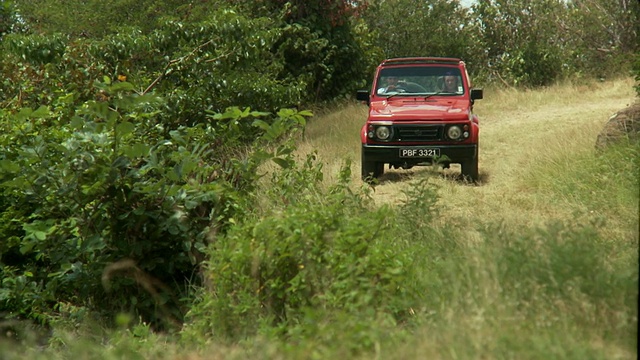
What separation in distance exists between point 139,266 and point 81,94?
481 cm

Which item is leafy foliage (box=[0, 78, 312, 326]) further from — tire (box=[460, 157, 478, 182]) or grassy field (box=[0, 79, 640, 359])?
tire (box=[460, 157, 478, 182])

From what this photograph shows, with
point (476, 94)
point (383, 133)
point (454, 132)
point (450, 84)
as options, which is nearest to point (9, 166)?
point (383, 133)

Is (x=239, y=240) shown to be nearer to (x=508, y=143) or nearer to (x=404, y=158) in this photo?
(x=404, y=158)

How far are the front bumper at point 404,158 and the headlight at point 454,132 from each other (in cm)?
13

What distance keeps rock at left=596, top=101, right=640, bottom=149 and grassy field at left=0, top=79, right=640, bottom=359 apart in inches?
20.4

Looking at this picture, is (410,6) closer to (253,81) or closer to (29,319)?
(253,81)

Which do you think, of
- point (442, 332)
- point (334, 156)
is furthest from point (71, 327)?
point (334, 156)

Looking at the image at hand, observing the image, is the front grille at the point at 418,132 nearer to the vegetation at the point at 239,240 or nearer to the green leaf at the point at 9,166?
the vegetation at the point at 239,240

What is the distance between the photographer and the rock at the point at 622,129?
37.5 ft

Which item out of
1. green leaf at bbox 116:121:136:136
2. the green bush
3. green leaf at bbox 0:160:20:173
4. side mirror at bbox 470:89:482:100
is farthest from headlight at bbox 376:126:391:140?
green leaf at bbox 0:160:20:173

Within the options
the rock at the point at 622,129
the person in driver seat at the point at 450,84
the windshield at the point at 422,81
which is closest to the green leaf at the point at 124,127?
the windshield at the point at 422,81

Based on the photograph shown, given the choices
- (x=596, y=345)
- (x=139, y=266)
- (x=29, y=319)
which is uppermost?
(x=596, y=345)

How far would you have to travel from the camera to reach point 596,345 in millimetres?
4523

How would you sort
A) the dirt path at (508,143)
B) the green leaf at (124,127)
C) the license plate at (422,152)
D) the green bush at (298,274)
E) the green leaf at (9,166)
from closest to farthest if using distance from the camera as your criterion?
the green bush at (298,274) → the green leaf at (124,127) → the green leaf at (9,166) → the dirt path at (508,143) → the license plate at (422,152)
